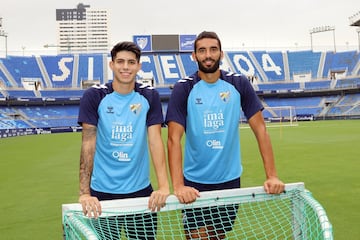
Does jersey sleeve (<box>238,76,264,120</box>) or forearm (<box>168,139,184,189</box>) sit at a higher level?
jersey sleeve (<box>238,76,264,120</box>)

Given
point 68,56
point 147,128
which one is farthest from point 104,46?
point 147,128

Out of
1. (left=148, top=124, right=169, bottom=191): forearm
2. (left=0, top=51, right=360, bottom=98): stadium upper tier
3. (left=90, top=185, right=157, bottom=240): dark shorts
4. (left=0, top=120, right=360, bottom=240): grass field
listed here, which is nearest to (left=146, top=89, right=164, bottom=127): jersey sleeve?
(left=148, top=124, right=169, bottom=191): forearm

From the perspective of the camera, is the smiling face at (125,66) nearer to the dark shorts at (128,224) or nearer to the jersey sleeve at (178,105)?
the jersey sleeve at (178,105)

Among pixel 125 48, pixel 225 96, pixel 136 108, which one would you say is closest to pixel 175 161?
pixel 136 108

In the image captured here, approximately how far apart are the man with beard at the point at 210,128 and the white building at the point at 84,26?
16562 centimetres

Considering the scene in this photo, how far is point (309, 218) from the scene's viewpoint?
2529mm

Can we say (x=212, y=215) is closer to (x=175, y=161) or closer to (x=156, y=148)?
(x=175, y=161)

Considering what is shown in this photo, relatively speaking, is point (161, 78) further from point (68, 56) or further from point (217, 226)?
point (217, 226)

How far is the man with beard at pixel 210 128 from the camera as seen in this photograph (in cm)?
304

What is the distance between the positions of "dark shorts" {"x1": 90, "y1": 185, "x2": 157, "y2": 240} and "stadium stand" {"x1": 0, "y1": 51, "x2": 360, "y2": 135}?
4966 centimetres

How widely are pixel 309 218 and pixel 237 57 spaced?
5945 centimetres

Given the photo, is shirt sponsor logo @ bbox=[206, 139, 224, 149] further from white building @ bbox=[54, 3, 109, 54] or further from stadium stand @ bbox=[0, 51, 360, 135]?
white building @ bbox=[54, 3, 109, 54]

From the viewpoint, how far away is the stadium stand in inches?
2055

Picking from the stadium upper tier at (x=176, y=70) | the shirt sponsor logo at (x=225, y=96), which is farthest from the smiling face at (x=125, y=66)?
the stadium upper tier at (x=176, y=70)
